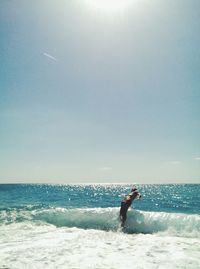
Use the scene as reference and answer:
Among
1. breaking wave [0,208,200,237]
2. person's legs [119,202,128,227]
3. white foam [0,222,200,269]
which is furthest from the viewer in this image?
person's legs [119,202,128,227]

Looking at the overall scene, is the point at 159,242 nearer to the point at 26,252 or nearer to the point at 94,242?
the point at 94,242

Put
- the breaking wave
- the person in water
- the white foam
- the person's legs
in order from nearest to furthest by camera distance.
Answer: the white foam, the breaking wave, the person in water, the person's legs

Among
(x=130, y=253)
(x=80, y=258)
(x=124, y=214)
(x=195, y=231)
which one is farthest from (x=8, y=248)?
(x=195, y=231)

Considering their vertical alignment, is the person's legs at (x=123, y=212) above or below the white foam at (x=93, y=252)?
above

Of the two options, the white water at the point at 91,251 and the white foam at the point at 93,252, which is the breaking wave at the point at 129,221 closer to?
the white water at the point at 91,251

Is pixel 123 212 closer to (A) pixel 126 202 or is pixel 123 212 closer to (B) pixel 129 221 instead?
(A) pixel 126 202

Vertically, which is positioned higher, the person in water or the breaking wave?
the person in water

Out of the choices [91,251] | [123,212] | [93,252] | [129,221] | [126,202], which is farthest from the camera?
[129,221]

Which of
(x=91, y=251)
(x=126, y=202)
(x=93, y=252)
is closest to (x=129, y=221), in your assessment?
(x=126, y=202)

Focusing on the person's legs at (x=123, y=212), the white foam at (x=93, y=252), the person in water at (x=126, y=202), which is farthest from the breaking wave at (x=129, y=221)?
the white foam at (x=93, y=252)

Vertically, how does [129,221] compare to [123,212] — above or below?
below

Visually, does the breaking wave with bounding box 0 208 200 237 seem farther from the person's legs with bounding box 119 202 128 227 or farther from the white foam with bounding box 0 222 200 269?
the white foam with bounding box 0 222 200 269

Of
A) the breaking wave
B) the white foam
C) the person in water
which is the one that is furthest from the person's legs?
the white foam

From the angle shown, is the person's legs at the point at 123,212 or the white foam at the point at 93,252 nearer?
the white foam at the point at 93,252
